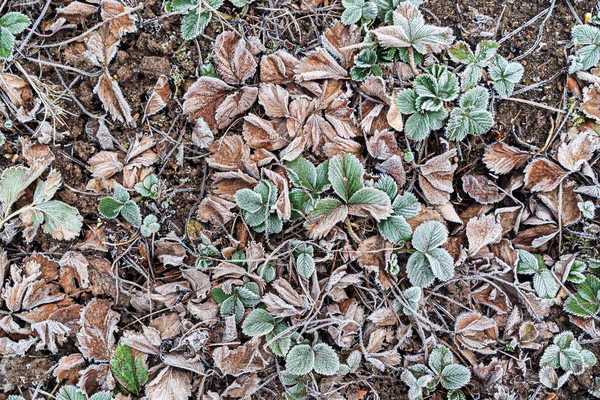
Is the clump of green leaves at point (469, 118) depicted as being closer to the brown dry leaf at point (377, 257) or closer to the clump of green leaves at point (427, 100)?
the clump of green leaves at point (427, 100)

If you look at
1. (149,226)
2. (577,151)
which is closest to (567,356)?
(577,151)

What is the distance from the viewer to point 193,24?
183cm

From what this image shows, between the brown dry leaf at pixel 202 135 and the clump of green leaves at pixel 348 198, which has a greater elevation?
the brown dry leaf at pixel 202 135

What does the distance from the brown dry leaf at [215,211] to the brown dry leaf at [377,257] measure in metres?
0.51

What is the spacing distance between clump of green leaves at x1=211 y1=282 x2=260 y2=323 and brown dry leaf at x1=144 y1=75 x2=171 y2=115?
2.39 ft

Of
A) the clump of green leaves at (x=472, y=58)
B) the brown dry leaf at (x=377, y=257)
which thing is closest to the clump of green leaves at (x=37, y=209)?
the brown dry leaf at (x=377, y=257)

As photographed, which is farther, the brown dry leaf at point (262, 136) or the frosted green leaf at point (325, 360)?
the brown dry leaf at point (262, 136)

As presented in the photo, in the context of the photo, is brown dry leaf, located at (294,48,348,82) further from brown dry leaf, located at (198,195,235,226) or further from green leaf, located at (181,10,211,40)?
brown dry leaf, located at (198,195,235,226)

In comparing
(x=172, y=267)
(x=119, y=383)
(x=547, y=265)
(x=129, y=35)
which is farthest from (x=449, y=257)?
(x=129, y=35)

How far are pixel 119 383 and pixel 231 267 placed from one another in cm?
58

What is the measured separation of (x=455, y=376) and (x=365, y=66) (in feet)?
3.93

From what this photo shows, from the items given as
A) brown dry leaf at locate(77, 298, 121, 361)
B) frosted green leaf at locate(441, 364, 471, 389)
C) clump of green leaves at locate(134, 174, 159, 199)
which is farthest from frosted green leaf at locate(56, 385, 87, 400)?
frosted green leaf at locate(441, 364, 471, 389)

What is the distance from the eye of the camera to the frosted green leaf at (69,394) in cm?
170

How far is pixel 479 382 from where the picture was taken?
1791mm
